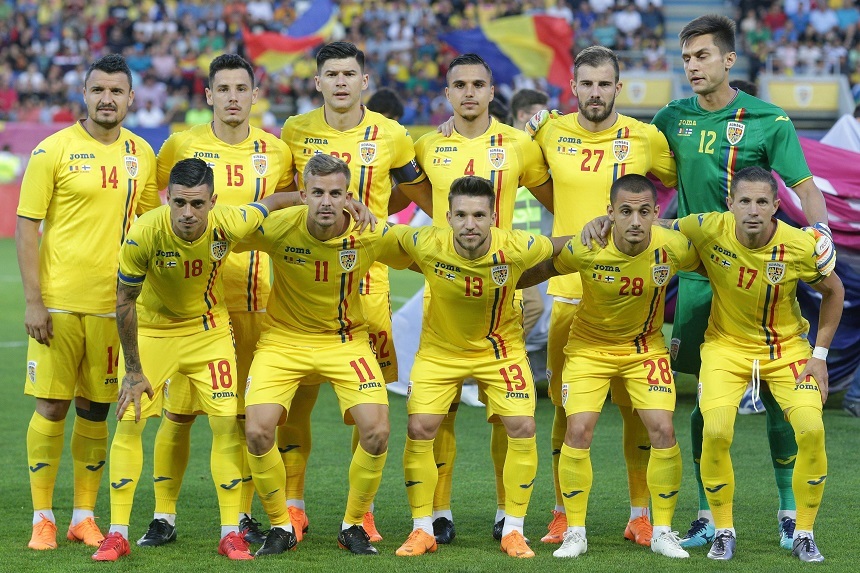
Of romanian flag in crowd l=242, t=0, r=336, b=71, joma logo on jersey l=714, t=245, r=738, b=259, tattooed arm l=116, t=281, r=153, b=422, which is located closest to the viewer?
tattooed arm l=116, t=281, r=153, b=422

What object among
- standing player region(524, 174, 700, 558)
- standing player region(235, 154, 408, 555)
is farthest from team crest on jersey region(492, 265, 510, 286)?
standing player region(235, 154, 408, 555)

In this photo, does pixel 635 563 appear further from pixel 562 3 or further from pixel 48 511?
pixel 562 3

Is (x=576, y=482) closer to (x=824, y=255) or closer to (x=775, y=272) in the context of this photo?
(x=775, y=272)

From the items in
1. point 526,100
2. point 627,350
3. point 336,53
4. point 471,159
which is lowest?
point 627,350

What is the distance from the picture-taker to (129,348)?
231 inches

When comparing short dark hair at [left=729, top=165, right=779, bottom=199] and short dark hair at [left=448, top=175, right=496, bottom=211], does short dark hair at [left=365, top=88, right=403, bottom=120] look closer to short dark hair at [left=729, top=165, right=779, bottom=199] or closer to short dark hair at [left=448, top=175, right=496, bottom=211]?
short dark hair at [left=448, top=175, right=496, bottom=211]

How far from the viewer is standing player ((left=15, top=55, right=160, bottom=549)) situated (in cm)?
620

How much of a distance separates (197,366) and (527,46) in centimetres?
1666

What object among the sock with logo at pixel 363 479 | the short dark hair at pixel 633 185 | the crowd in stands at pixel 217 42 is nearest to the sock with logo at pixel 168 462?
the sock with logo at pixel 363 479

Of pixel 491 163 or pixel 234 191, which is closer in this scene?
pixel 234 191

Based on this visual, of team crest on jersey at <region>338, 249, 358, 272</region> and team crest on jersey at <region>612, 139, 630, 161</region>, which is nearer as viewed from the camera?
team crest on jersey at <region>338, 249, 358, 272</region>

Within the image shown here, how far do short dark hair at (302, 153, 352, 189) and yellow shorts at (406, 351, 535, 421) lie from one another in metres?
1.07

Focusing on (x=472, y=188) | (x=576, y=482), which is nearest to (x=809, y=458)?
(x=576, y=482)

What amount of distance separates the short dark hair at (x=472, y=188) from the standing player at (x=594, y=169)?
2.02 feet
